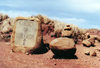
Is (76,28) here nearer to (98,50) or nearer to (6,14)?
(98,50)

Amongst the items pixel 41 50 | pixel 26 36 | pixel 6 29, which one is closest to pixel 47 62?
pixel 41 50

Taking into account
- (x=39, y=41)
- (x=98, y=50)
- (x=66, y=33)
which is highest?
(x=66, y=33)

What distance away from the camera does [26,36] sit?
10.1 meters

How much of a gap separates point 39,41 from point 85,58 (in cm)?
289

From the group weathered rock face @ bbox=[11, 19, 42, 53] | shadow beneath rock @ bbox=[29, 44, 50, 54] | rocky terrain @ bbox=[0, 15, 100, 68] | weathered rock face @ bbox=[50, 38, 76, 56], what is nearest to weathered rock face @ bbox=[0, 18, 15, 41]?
rocky terrain @ bbox=[0, 15, 100, 68]

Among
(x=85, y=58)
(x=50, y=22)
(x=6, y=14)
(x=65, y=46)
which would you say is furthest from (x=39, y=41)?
(x=6, y=14)

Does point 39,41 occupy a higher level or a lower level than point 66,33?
lower

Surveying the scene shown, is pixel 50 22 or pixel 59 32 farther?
pixel 50 22

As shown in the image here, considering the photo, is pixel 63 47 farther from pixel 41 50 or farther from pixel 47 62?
pixel 41 50

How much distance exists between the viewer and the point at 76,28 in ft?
46.1

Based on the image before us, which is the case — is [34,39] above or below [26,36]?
below

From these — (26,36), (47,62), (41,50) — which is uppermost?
(26,36)

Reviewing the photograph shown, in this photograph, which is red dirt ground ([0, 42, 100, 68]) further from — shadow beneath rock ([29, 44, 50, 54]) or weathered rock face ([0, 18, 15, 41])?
weathered rock face ([0, 18, 15, 41])

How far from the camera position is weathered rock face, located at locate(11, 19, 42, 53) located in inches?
386
